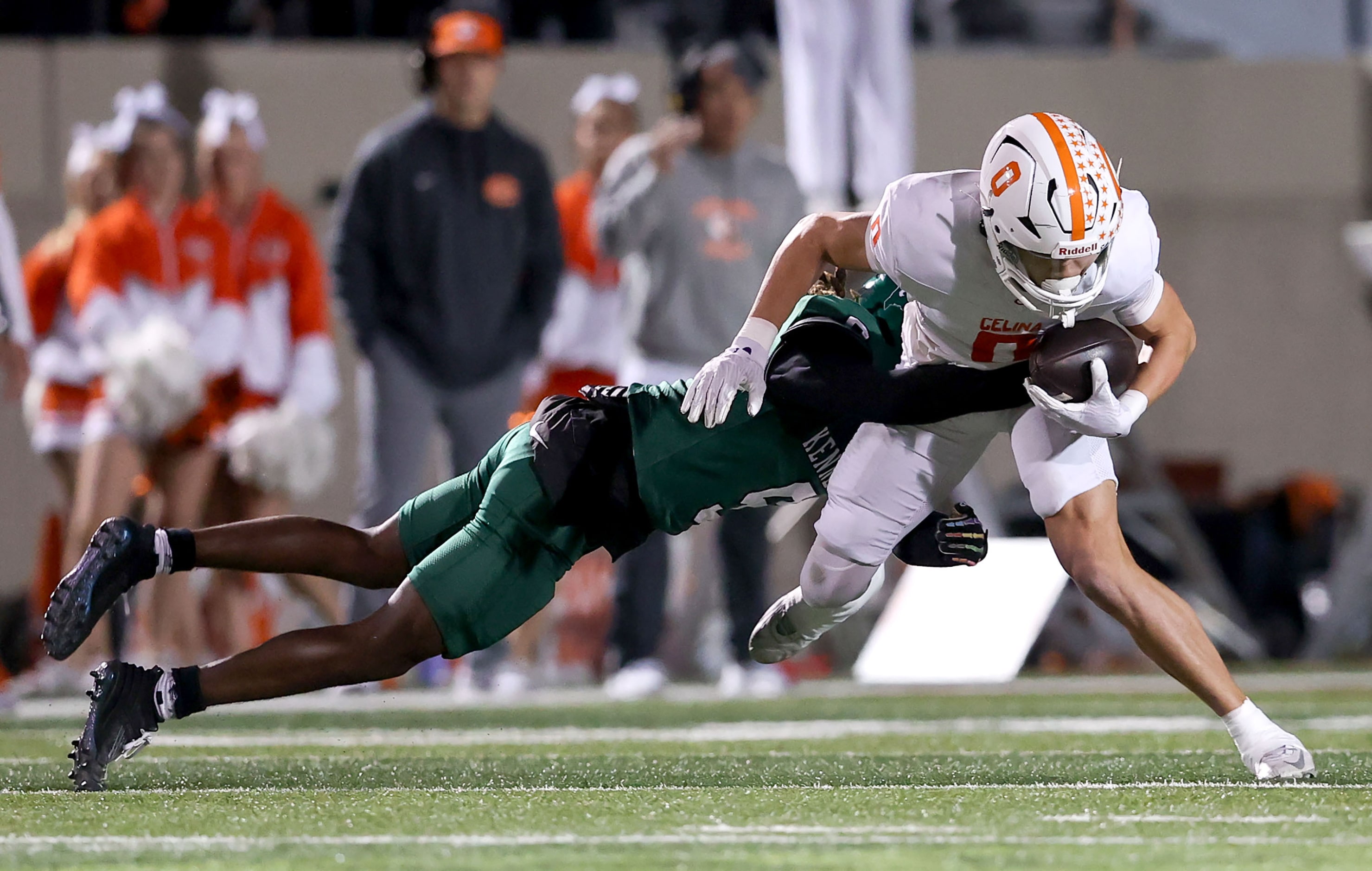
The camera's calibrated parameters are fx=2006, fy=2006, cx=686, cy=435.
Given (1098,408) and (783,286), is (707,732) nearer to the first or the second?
(783,286)

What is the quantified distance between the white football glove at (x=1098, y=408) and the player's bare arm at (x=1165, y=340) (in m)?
0.13

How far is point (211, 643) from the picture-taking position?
851 cm

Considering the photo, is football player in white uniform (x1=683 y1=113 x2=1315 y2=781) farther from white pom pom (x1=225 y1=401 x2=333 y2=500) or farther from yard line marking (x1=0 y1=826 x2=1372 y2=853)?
white pom pom (x1=225 y1=401 x2=333 y2=500)

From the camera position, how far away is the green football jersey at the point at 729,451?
14.3 feet

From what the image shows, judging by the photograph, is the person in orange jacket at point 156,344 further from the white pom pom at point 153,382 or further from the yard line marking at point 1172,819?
the yard line marking at point 1172,819

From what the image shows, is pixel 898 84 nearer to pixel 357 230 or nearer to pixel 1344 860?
pixel 357 230

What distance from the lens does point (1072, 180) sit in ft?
13.0

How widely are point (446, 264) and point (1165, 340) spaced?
376 cm

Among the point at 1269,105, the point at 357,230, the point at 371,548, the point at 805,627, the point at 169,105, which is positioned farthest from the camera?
the point at 1269,105

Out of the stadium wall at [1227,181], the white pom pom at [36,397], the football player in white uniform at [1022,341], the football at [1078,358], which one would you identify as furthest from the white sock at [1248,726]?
the stadium wall at [1227,181]

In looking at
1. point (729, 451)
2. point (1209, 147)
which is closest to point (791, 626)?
point (729, 451)

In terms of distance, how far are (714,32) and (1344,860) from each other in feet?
28.1

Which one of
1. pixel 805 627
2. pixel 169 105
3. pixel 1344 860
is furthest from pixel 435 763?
pixel 169 105

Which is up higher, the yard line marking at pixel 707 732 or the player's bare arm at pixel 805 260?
the player's bare arm at pixel 805 260
